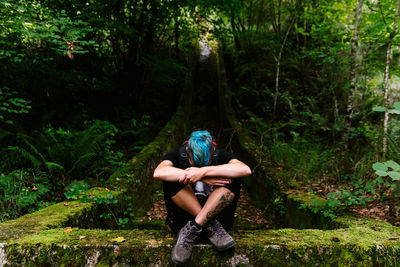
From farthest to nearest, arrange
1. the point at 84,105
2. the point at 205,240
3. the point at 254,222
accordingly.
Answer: the point at 84,105, the point at 254,222, the point at 205,240

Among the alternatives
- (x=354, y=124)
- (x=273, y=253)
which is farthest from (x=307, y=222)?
(x=354, y=124)

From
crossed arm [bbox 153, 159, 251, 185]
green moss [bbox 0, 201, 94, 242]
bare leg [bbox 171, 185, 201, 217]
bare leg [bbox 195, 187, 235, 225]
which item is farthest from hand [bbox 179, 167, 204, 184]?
green moss [bbox 0, 201, 94, 242]

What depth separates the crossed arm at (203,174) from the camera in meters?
2.28

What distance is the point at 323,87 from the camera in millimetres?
8641

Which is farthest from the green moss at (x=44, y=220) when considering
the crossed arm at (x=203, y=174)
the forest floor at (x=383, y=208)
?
the forest floor at (x=383, y=208)

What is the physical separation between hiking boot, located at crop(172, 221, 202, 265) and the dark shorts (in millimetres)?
227

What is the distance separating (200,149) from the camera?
249cm

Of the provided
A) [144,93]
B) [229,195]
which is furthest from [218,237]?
[144,93]

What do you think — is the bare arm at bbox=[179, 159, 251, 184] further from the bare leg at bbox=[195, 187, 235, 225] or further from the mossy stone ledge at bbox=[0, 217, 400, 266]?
the mossy stone ledge at bbox=[0, 217, 400, 266]

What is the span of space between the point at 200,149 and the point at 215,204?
56 centimetres

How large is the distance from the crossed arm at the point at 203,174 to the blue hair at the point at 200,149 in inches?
6.8

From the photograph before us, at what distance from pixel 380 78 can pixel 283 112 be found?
512cm

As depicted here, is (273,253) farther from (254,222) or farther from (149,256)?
(254,222)

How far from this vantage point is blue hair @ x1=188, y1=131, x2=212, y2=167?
250cm
